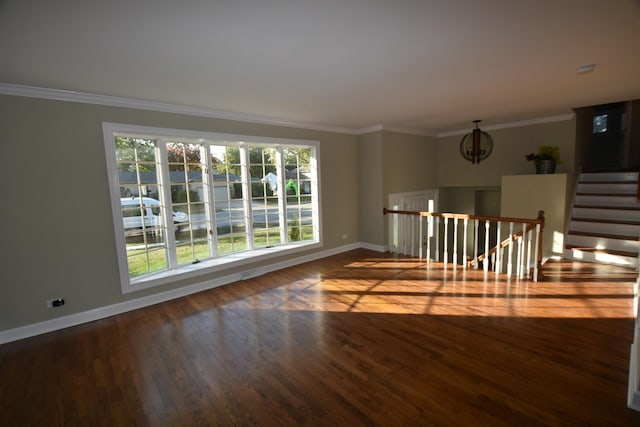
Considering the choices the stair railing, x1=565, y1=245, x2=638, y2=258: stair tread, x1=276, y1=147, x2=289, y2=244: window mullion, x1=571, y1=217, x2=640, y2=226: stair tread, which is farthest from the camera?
x1=276, y1=147, x2=289, y2=244: window mullion

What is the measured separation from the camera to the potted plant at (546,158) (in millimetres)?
4922

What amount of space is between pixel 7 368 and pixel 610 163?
989cm

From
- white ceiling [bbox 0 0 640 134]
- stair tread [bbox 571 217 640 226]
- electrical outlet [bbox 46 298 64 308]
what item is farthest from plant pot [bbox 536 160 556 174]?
electrical outlet [bbox 46 298 64 308]

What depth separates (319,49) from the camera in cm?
214

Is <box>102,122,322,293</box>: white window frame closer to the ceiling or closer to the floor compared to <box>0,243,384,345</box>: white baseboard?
closer to the ceiling

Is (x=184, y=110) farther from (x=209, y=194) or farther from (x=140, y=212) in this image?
(x=140, y=212)

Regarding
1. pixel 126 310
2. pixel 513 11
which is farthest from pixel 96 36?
pixel 126 310

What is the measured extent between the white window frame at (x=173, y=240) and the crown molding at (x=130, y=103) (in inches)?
9.0

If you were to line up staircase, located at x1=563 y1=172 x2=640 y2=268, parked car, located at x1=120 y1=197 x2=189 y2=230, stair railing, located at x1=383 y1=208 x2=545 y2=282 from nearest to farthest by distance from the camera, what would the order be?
parked car, located at x1=120 y1=197 x2=189 y2=230 < stair railing, located at x1=383 y1=208 x2=545 y2=282 < staircase, located at x1=563 y1=172 x2=640 y2=268

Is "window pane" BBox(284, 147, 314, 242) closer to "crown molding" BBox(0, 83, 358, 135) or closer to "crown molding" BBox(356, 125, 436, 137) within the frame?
"crown molding" BBox(0, 83, 358, 135)

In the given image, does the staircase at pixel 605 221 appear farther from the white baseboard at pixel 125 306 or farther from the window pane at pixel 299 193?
the white baseboard at pixel 125 306

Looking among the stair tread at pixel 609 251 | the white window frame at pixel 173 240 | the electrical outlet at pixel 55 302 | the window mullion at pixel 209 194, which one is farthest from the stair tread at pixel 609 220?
the electrical outlet at pixel 55 302

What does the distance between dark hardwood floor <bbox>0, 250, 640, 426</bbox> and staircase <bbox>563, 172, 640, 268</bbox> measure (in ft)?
2.85

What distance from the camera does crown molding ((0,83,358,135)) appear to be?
105 inches
